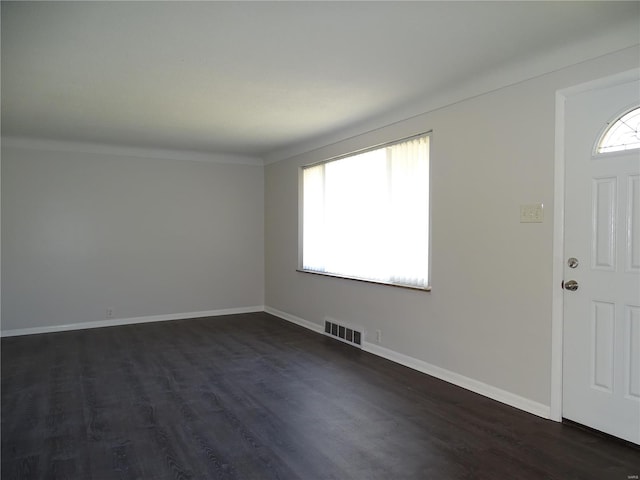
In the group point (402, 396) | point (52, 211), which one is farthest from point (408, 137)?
point (52, 211)

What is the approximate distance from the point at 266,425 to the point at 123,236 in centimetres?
430

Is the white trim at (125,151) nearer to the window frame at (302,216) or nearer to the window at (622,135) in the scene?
the window frame at (302,216)

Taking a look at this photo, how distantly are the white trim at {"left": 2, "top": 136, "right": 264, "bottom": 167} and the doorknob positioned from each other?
17.3 ft

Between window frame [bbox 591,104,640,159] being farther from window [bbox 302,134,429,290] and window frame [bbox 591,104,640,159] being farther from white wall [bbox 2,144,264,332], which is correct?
white wall [bbox 2,144,264,332]

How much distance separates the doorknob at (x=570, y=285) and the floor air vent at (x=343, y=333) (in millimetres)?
2398

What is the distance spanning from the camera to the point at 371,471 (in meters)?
2.37

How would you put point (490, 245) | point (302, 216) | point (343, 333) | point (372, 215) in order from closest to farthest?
1. point (490, 245)
2. point (372, 215)
3. point (343, 333)
4. point (302, 216)

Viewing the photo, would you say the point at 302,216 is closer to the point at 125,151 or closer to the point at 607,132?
the point at 125,151

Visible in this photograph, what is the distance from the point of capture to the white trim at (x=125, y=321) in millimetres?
5672

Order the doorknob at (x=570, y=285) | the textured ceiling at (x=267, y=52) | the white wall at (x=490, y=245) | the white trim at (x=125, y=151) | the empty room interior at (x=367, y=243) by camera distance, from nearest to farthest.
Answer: the textured ceiling at (x=267, y=52)
the empty room interior at (x=367, y=243)
the doorknob at (x=570, y=285)
the white wall at (x=490, y=245)
the white trim at (x=125, y=151)

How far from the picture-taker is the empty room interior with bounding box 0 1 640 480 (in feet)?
8.27

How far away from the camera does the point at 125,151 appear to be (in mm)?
6234

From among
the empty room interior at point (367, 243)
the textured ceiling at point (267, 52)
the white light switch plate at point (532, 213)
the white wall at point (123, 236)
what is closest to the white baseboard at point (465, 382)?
the empty room interior at point (367, 243)

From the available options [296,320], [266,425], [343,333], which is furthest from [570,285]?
[296,320]
